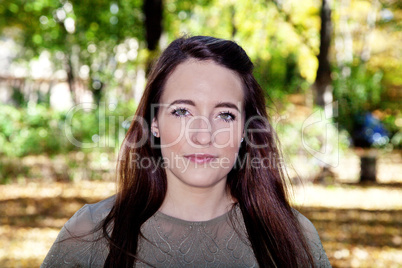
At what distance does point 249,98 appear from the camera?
2.46 meters

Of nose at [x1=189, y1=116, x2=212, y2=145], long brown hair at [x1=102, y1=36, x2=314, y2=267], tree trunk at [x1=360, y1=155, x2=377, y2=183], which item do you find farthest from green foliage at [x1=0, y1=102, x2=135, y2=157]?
nose at [x1=189, y1=116, x2=212, y2=145]

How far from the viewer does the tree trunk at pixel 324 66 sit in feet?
34.6

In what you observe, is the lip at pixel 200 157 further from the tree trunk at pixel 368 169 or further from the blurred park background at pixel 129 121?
the tree trunk at pixel 368 169

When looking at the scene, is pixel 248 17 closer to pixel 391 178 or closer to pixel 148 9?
pixel 148 9

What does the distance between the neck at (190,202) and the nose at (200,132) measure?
0.89ft

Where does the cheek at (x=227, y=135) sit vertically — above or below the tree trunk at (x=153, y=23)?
below

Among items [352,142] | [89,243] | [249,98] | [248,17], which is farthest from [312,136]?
[89,243]

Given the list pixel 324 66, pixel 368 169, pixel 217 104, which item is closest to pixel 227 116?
pixel 217 104

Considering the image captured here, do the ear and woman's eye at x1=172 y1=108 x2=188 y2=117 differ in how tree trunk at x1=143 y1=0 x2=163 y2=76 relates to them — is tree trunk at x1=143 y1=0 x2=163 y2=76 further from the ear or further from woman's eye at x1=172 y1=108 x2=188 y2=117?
woman's eye at x1=172 y1=108 x2=188 y2=117

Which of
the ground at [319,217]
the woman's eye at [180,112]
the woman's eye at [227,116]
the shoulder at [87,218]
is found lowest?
the ground at [319,217]

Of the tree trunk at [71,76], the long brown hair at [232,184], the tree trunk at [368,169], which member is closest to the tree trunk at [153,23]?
the tree trunk at [368,169]

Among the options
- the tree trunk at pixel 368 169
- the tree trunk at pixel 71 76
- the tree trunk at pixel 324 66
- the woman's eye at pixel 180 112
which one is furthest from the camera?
A: the tree trunk at pixel 71 76

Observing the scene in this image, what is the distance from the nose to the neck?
272mm

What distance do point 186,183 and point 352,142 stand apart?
1184 cm
